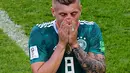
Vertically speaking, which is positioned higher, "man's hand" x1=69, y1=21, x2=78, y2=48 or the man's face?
the man's face

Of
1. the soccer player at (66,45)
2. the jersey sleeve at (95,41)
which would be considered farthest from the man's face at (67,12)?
the jersey sleeve at (95,41)

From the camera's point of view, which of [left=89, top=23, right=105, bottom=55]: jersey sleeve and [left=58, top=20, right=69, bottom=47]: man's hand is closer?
[left=58, top=20, right=69, bottom=47]: man's hand

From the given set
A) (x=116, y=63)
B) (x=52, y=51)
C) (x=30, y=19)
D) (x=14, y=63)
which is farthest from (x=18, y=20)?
(x=52, y=51)

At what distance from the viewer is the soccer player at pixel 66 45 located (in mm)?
5457

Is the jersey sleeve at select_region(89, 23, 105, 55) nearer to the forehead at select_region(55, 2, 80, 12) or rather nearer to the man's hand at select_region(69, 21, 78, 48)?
the man's hand at select_region(69, 21, 78, 48)

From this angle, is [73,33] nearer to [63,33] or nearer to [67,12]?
[63,33]

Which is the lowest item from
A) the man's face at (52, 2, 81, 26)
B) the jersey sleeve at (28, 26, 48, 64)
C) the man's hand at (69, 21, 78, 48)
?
the jersey sleeve at (28, 26, 48, 64)

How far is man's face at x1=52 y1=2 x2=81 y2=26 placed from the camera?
5.41 metres

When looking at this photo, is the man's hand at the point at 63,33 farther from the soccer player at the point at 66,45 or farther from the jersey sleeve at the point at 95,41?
the jersey sleeve at the point at 95,41

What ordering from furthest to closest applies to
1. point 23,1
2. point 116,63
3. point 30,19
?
point 23,1 → point 30,19 → point 116,63

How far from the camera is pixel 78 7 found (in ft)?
18.1

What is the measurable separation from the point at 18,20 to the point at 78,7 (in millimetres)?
9290

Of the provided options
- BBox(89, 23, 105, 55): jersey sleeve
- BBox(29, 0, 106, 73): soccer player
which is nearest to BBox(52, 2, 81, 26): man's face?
BBox(29, 0, 106, 73): soccer player

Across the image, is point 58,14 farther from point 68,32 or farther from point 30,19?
point 30,19
